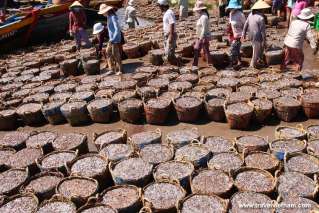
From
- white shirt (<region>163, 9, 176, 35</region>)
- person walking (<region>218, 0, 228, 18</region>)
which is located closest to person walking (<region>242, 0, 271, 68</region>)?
white shirt (<region>163, 9, 176, 35</region>)

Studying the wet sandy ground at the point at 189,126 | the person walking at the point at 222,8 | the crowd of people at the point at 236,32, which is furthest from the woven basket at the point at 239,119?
the person walking at the point at 222,8

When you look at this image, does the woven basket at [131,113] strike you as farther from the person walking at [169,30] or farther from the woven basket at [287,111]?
the woven basket at [287,111]

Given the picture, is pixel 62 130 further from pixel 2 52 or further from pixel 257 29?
pixel 2 52

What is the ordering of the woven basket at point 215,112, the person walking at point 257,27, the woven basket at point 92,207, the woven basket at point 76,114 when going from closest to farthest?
the woven basket at point 92,207 → the woven basket at point 215,112 → the woven basket at point 76,114 → the person walking at point 257,27

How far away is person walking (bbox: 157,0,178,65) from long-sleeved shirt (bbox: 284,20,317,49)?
3.01 metres

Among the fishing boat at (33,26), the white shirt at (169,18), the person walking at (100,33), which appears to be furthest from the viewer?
the fishing boat at (33,26)

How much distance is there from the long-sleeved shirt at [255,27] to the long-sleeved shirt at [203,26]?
100 centimetres

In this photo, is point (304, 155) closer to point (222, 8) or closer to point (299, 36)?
point (299, 36)

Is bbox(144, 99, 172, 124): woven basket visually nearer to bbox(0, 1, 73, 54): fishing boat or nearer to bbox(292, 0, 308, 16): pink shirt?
bbox(292, 0, 308, 16): pink shirt

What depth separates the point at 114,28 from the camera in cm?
1005

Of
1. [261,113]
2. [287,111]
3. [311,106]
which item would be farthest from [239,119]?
[311,106]

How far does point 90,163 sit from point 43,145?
1309 mm

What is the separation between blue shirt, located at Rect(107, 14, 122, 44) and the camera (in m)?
9.93

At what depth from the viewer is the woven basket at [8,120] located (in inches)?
337
